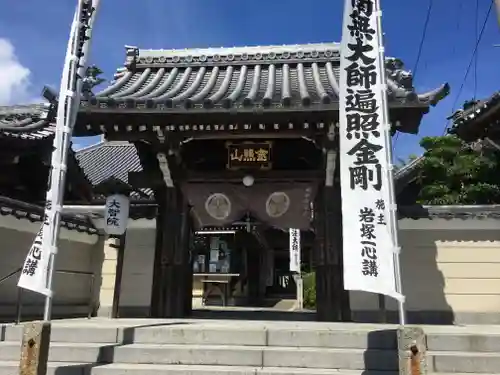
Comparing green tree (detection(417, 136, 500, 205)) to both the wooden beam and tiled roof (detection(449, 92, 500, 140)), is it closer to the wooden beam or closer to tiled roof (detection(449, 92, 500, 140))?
tiled roof (detection(449, 92, 500, 140))

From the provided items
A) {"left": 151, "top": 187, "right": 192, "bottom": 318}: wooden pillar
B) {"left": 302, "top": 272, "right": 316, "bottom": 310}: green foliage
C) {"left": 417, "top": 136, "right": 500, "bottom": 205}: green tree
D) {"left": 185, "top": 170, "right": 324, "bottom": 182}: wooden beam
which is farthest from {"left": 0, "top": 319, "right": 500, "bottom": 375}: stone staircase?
{"left": 302, "top": 272, "right": 316, "bottom": 310}: green foliage

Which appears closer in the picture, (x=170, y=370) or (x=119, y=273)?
(x=170, y=370)

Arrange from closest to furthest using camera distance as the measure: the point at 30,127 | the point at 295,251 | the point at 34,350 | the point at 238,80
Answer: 1. the point at 34,350
2. the point at 30,127
3. the point at 238,80
4. the point at 295,251

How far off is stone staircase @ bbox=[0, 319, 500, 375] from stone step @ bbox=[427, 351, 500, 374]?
1cm

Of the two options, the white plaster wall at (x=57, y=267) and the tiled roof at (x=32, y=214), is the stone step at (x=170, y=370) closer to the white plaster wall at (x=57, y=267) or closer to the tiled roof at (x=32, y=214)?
the white plaster wall at (x=57, y=267)

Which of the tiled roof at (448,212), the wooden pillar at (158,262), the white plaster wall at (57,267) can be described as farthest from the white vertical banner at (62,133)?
the tiled roof at (448,212)

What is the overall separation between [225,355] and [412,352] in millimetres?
2320

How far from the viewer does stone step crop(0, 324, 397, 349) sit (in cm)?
573

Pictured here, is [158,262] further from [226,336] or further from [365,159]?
[365,159]

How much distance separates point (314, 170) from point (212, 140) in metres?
2.27

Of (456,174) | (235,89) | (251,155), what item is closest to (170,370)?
(251,155)

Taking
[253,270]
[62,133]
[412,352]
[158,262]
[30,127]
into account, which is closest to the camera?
[412,352]

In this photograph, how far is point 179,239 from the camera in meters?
8.97

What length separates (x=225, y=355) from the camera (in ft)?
18.2
